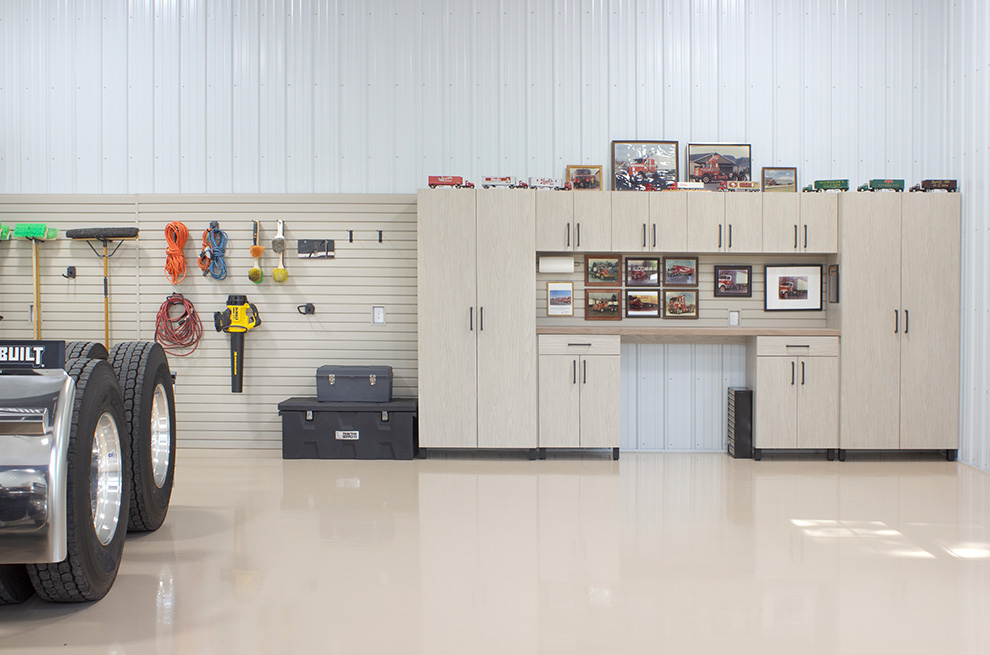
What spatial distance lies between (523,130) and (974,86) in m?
3.70

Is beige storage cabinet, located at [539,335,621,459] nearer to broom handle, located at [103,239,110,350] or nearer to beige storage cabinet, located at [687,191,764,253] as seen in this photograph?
beige storage cabinet, located at [687,191,764,253]

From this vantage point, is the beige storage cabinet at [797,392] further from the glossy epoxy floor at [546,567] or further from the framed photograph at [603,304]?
the framed photograph at [603,304]

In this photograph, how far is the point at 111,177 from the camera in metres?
6.62

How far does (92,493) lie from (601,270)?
14.5 ft

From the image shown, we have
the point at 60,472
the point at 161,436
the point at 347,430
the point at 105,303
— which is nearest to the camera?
the point at 60,472

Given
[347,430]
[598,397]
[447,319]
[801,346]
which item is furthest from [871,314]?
[347,430]

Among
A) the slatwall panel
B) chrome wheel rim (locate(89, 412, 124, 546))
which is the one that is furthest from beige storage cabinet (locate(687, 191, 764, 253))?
chrome wheel rim (locate(89, 412, 124, 546))

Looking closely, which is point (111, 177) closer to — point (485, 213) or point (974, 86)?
point (485, 213)

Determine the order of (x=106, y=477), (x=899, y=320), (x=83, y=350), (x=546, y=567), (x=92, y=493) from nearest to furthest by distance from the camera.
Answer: (x=92, y=493)
(x=106, y=477)
(x=83, y=350)
(x=546, y=567)
(x=899, y=320)

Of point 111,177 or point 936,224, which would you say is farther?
point 111,177

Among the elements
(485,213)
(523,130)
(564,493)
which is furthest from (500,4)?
(564,493)

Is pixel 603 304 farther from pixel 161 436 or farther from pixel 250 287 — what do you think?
pixel 161 436

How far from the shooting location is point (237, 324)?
21.1 feet

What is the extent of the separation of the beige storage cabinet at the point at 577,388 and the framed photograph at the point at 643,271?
0.71 meters
